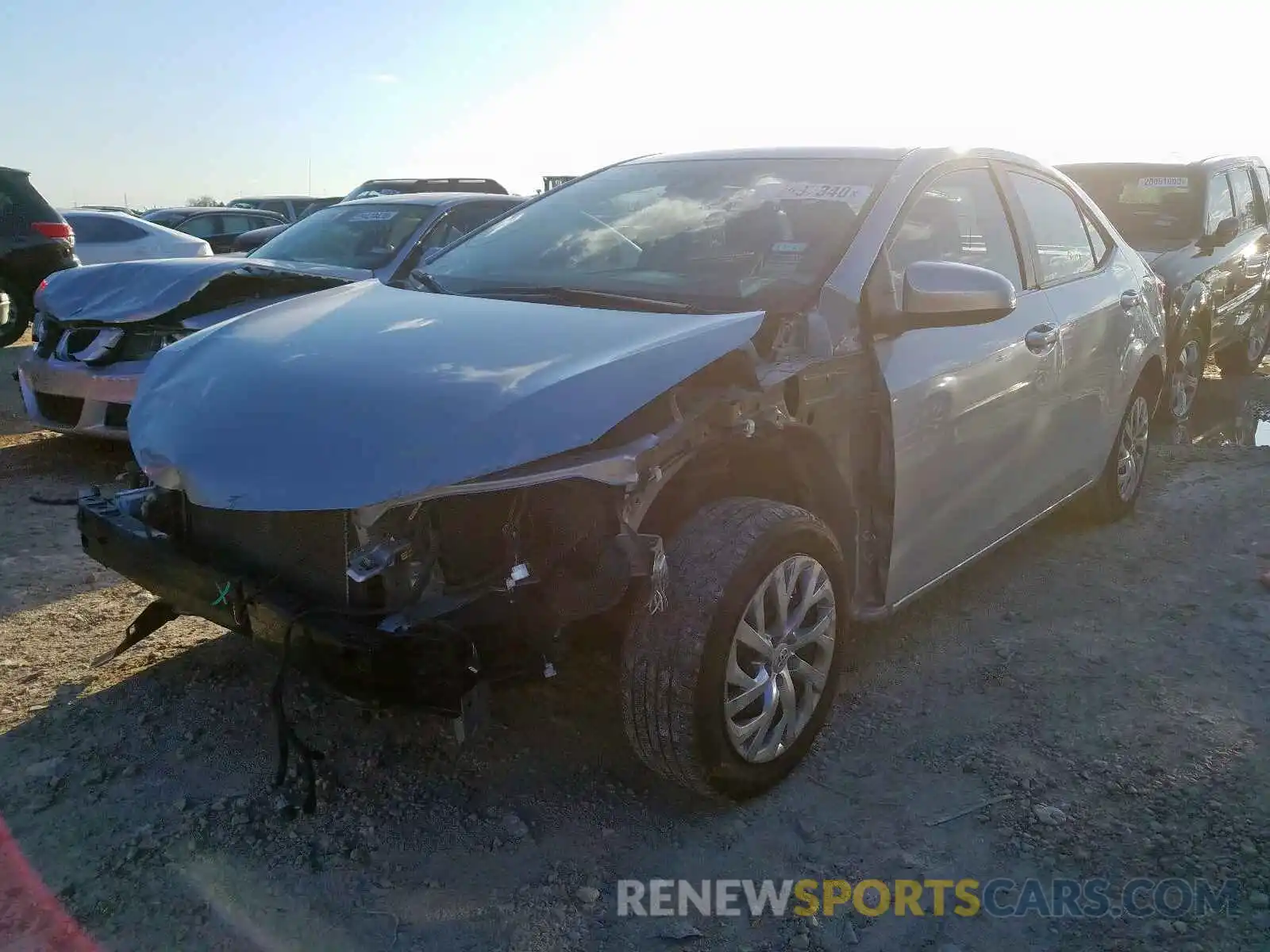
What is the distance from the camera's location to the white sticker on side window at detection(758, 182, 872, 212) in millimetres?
3244

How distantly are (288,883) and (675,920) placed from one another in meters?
0.89

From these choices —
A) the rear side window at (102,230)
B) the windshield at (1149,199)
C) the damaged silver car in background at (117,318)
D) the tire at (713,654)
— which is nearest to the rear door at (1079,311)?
the tire at (713,654)

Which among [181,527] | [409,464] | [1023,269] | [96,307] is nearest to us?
[409,464]

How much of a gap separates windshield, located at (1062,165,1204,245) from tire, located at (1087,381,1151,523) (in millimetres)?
3063

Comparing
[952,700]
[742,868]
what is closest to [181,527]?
[742,868]

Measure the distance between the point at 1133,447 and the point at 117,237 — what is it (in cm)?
1146

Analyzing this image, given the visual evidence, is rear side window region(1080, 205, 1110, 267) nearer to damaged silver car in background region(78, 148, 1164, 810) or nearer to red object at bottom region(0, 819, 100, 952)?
damaged silver car in background region(78, 148, 1164, 810)

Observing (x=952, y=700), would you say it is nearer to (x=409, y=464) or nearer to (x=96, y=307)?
(x=409, y=464)

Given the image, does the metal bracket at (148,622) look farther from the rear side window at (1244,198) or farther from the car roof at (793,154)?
the rear side window at (1244,198)

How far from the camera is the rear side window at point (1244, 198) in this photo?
A: 8.11m

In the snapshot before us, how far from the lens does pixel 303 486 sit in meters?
2.18

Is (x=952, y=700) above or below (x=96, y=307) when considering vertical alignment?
below

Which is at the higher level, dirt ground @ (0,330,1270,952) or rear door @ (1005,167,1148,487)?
rear door @ (1005,167,1148,487)

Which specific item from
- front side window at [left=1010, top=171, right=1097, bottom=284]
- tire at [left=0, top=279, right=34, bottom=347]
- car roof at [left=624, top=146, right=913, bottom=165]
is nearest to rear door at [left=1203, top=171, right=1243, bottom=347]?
front side window at [left=1010, top=171, right=1097, bottom=284]
